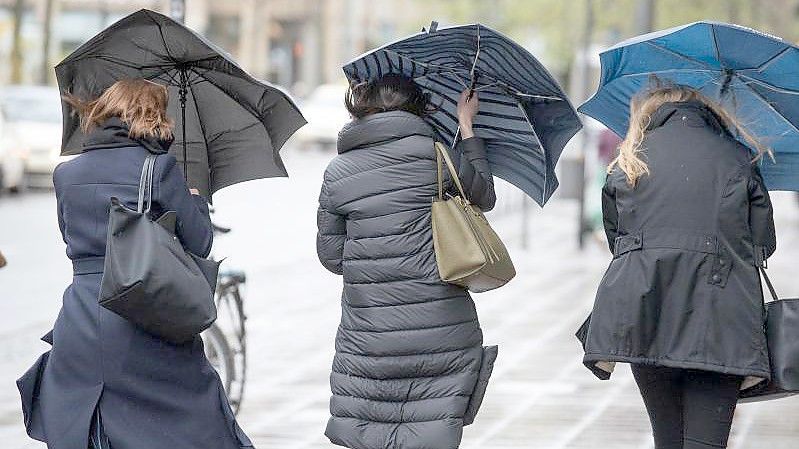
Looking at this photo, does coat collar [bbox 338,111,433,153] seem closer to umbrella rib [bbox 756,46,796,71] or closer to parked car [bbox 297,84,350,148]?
umbrella rib [bbox 756,46,796,71]

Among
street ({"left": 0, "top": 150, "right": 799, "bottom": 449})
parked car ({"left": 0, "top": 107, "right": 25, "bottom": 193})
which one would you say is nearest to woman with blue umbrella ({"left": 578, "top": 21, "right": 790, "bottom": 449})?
street ({"left": 0, "top": 150, "right": 799, "bottom": 449})

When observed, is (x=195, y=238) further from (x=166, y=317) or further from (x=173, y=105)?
(x=173, y=105)

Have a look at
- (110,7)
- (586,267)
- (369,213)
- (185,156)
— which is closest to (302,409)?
(185,156)

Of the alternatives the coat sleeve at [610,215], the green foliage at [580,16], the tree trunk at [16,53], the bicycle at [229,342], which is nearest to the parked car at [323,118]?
the green foliage at [580,16]

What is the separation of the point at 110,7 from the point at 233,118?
212ft

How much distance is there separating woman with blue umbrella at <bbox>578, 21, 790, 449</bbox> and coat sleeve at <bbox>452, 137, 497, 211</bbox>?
46 centimetres

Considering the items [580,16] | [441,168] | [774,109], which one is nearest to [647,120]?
[774,109]

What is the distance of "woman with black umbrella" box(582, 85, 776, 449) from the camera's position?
5066 mm

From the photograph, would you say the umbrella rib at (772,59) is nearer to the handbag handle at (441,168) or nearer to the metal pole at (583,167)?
the handbag handle at (441,168)

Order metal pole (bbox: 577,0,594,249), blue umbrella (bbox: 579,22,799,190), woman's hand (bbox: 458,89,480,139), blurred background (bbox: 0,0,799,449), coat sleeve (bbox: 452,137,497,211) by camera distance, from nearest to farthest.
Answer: blue umbrella (bbox: 579,22,799,190)
coat sleeve (bbox: 452,137,497,211)
woman's hand (bbox: 458,89,480,139)
blurred background (bbox: 0,0,799,449)
metal pole (bbox: 577,0,594,249)

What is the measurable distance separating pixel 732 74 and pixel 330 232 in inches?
61.1

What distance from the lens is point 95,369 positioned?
5.05 metres

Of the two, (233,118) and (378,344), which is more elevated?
(233,118)

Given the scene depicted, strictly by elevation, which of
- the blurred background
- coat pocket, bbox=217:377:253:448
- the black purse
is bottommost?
the blurred background
